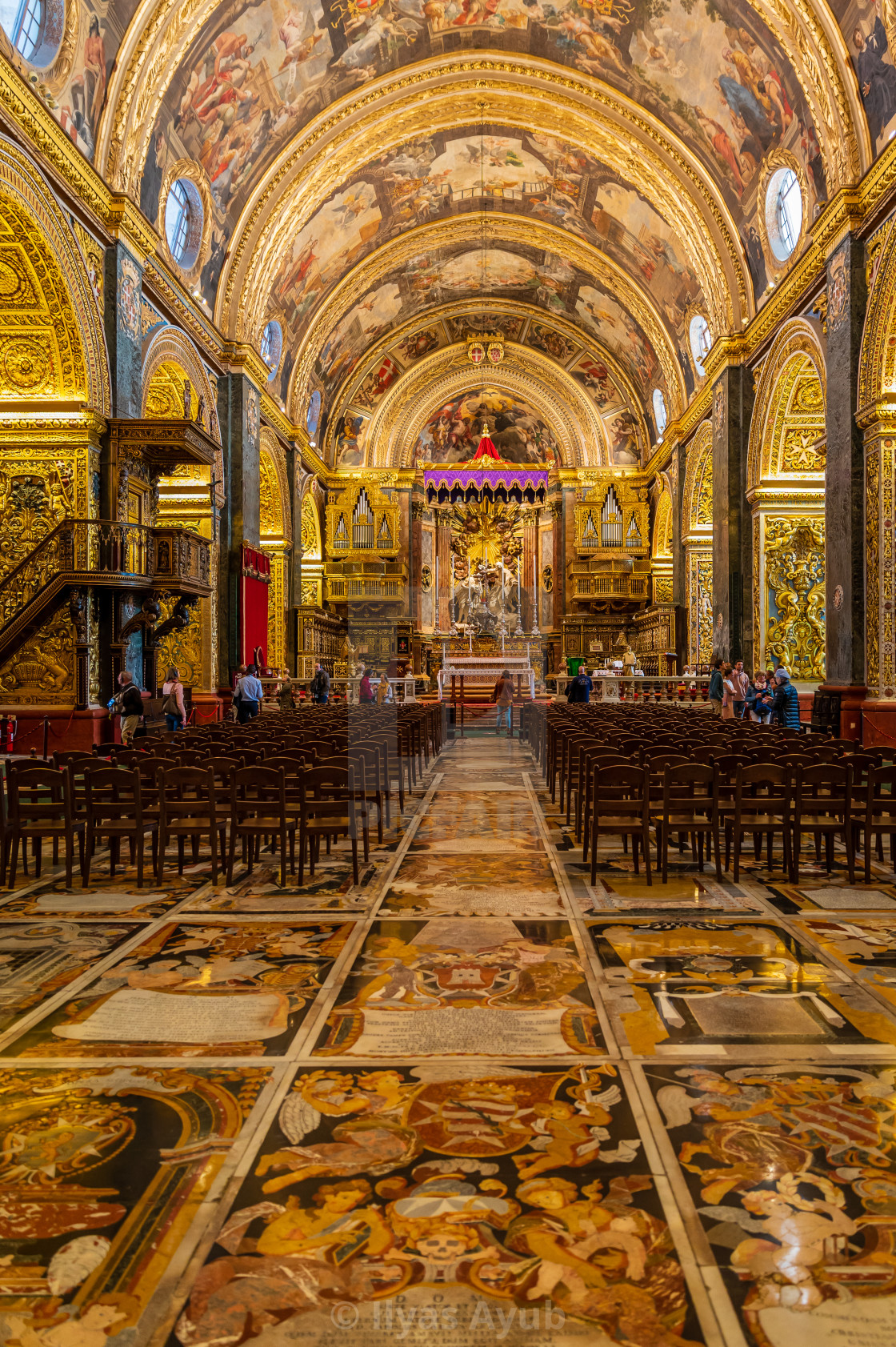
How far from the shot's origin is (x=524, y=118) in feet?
73.1

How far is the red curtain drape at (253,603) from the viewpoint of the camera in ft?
69.8

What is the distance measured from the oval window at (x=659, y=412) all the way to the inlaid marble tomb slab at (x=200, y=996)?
27123 millimetres

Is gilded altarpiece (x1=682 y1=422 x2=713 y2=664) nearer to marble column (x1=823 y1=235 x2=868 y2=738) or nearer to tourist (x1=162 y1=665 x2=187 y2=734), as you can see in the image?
marble column (x1=823 y1=235 x2=868 y2=738)

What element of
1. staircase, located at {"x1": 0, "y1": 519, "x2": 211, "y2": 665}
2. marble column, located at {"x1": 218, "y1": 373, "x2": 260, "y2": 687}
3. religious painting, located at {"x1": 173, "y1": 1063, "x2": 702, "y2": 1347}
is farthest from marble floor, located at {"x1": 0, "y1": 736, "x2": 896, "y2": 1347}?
marble column, located at {"x1": 218, "y1": 373, "x2": 260, "y2": 687}

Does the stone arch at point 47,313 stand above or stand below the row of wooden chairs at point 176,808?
above

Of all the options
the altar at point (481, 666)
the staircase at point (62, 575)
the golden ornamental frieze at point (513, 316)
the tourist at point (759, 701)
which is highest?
the golden ornamental frieze at point (513, 316)

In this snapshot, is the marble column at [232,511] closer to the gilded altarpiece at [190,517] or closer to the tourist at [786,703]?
the gilded altarpiece at [190,517]

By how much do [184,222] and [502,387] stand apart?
17.9 m

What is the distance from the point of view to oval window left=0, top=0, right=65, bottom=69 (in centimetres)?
1160

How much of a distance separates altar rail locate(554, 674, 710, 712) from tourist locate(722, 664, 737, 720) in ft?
10.1

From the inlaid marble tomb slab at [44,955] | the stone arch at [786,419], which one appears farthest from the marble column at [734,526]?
the inlaid marble tomb slab at [44,955]

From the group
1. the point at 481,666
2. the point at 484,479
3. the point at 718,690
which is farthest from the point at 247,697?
the point at 484,479

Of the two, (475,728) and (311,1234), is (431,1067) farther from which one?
(475,728)

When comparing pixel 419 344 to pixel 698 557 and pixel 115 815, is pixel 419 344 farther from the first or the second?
pixel 115 815
